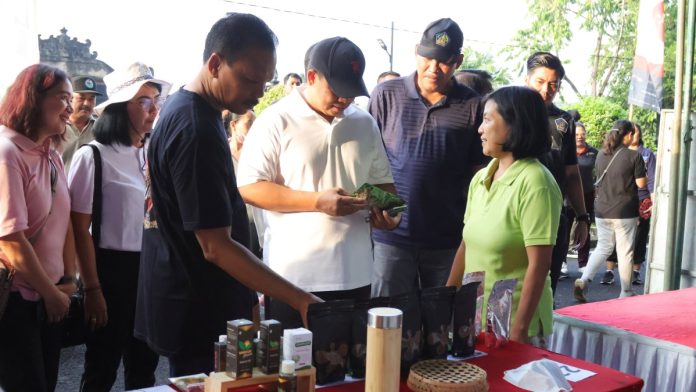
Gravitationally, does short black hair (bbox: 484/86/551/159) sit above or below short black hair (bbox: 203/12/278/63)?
below

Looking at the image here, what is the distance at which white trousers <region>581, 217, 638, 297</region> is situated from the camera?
6211mm

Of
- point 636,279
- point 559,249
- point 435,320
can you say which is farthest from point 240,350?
point 636,279

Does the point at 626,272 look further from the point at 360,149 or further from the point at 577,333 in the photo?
the point at 360,149

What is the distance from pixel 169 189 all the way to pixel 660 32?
523 cm

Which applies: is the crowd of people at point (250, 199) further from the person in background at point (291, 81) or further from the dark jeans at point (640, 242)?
the dark jeans at point (640, 242)

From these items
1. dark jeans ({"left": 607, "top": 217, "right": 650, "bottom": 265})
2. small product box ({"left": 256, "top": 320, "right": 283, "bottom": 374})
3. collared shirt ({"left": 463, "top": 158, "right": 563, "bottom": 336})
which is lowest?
dark jeans ({"left": 607, "top": 217, "right": 650, "bottom": 265})

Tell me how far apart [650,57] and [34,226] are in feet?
17.3

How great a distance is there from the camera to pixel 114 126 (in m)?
2.81

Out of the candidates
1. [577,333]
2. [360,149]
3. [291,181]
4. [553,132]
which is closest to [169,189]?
[291,181]

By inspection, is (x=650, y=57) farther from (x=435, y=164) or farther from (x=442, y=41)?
(x=435, y=164)

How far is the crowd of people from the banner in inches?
116

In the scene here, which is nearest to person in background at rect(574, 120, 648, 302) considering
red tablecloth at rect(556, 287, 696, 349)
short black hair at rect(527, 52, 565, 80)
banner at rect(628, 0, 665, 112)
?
banner at rect(628, 0, 665, 112)

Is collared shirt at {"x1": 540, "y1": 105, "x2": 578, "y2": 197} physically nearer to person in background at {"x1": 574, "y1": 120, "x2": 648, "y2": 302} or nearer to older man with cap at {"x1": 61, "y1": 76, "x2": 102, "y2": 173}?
older man with cap at {"x1": 61, "y1": 76, "x2": 102, "y2": 173}

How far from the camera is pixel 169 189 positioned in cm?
179
